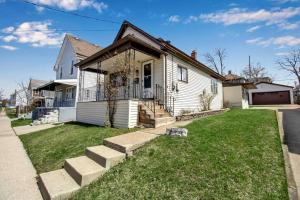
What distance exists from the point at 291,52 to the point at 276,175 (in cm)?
4488

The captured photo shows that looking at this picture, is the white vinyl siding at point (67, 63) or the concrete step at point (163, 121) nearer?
the concrete step at point (163, 121)

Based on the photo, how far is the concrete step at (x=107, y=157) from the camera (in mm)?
3946

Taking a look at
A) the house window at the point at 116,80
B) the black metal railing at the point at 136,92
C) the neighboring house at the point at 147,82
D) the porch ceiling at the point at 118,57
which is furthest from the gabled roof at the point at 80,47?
the house window at the point at 116,80

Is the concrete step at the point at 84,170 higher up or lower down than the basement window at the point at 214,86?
lower down

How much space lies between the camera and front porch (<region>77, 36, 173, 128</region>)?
791cm

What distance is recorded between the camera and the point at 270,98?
1220 inches

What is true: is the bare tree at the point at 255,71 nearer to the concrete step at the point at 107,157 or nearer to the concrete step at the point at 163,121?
the concrete step at the point at 163,121

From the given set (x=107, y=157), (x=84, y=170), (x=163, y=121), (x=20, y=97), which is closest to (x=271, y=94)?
(x=163, y=121)

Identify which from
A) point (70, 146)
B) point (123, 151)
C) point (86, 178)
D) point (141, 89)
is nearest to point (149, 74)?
point (141, 89)

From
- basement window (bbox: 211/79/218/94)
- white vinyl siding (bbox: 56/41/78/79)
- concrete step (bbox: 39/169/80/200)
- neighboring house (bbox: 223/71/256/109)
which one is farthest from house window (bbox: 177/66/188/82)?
white vinyl siding (bbox: 56/41/78/79)

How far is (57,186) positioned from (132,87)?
8.21 m

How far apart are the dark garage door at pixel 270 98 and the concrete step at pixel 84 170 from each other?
34857 millimetres

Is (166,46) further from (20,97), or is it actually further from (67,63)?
(20,97)

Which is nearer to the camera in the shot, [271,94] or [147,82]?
[147,82]
